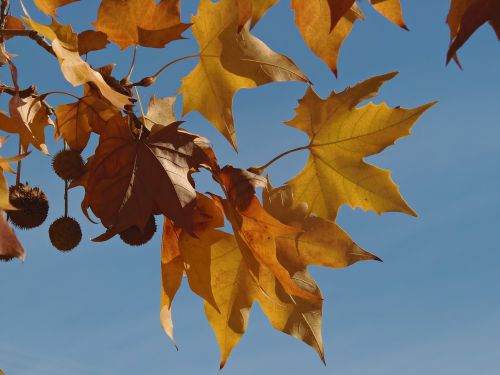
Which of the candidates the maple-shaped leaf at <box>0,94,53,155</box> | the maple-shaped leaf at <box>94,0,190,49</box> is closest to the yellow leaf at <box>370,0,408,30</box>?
the maple-shaped leaf at <box>94,0,190,49</box>

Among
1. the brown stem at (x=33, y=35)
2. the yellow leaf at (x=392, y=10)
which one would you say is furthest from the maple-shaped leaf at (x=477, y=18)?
the brown stem at (x=33, y=35)

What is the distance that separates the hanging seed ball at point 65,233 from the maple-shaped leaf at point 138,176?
14cm

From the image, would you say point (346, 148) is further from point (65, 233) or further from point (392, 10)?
point (65, 233)

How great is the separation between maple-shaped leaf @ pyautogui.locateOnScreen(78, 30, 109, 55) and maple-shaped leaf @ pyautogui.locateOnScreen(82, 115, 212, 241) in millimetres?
Result: 100

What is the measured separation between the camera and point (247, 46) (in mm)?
1090

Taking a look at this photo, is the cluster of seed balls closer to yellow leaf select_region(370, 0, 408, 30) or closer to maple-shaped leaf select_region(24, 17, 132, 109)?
maple-shaped leaf select_region(24, 17, 132, 109)

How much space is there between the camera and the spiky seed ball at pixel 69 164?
109cm

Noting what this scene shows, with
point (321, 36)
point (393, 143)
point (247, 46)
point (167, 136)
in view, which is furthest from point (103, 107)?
point (393, 143)

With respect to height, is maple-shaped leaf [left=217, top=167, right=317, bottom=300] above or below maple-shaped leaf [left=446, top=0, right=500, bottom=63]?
below

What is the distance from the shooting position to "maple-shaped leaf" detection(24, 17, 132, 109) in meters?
0.92

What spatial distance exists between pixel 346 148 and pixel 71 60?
18.9 inches

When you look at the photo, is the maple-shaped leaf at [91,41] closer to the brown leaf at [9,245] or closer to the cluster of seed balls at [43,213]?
the cluster of seed balls at [43,213]

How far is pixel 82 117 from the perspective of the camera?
42.7 inches

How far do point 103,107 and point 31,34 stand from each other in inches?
5.6
